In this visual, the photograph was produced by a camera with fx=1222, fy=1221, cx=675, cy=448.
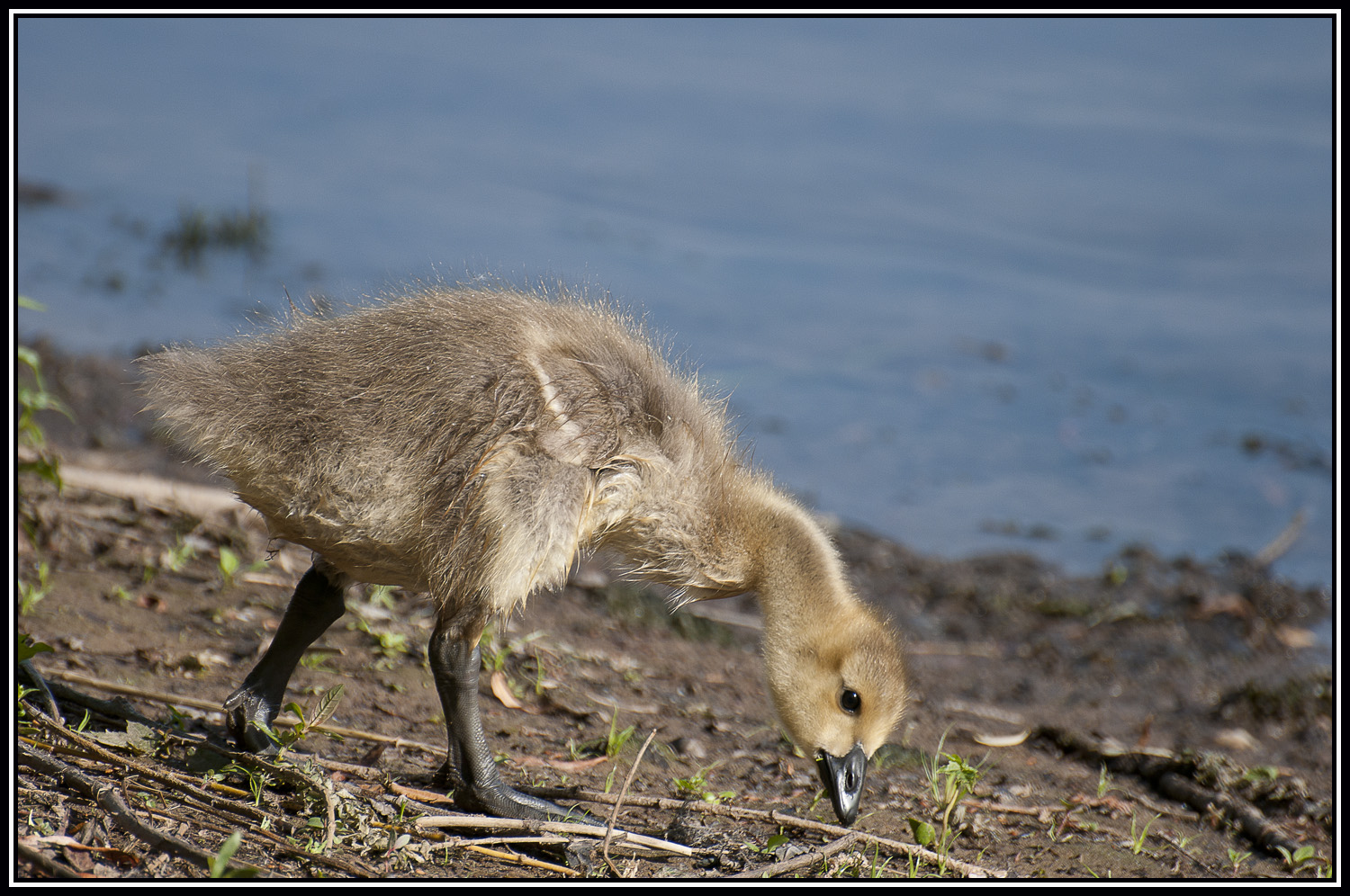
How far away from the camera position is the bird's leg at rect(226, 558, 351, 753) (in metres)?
3.97

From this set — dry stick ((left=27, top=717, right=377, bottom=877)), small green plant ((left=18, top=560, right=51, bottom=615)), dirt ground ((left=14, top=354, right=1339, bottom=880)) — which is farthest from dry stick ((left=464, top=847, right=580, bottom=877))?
small green plant ((left=18, top=560, right=51, bottom=615))

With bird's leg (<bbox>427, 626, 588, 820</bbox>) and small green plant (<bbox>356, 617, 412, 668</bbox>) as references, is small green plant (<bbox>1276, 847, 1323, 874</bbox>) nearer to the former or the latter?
bird's leg (<bbox>427, 626, 588, 820</bbox>)

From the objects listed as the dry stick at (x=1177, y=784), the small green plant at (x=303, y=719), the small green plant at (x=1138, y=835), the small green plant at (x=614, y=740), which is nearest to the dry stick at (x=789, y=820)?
the small green plant at (x=614, y=740)

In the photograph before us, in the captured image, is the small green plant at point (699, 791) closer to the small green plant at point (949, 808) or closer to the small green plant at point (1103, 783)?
the small green plant at point (949, 808)

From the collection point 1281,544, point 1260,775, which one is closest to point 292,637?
point 1260,775

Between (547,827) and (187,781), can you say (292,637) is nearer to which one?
(187,781)

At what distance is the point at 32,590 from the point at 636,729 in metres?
→ 2.34

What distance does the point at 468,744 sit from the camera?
148 inches

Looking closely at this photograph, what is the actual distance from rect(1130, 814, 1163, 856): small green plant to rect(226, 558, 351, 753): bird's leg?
2776 mm

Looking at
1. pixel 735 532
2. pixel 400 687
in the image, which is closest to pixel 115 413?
pixel 400 687

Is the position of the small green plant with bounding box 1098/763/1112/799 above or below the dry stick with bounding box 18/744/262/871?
below
